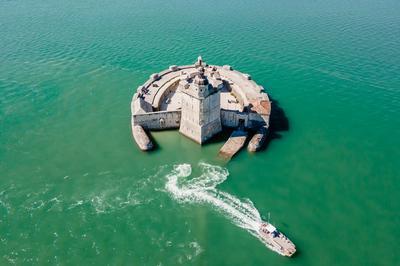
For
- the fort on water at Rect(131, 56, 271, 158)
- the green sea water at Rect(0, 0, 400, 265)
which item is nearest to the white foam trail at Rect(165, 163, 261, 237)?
the green sea water at Rect(0, 0, 400, 265)

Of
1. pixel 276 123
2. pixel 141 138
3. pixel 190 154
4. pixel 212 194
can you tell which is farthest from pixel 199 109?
pixel 276 123

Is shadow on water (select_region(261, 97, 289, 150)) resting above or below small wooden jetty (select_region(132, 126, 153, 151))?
above

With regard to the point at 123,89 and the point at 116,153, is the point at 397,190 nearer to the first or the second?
the point at 116,153

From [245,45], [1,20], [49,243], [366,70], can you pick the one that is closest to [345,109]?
[366,70]

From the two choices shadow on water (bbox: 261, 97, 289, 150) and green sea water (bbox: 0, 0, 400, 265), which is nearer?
green sea water (bbox: 0, 0, 400, 265)

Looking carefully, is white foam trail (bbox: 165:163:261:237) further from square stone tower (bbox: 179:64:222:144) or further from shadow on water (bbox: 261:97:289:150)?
shadow on water (bbox: 261:97:289:150)

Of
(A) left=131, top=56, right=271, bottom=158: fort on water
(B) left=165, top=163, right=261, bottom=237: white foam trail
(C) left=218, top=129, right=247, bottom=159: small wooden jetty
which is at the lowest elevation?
(B) left=165, top=163, right=261, bottom=237: white foam trail

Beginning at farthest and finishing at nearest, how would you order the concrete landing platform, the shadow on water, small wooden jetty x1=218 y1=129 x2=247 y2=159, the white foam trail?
1. the shadow on water
2. the concrete landing platform
3. small wooden jetty x1=218 y1=129 x2=247 y2=159
4. the white foam trail
